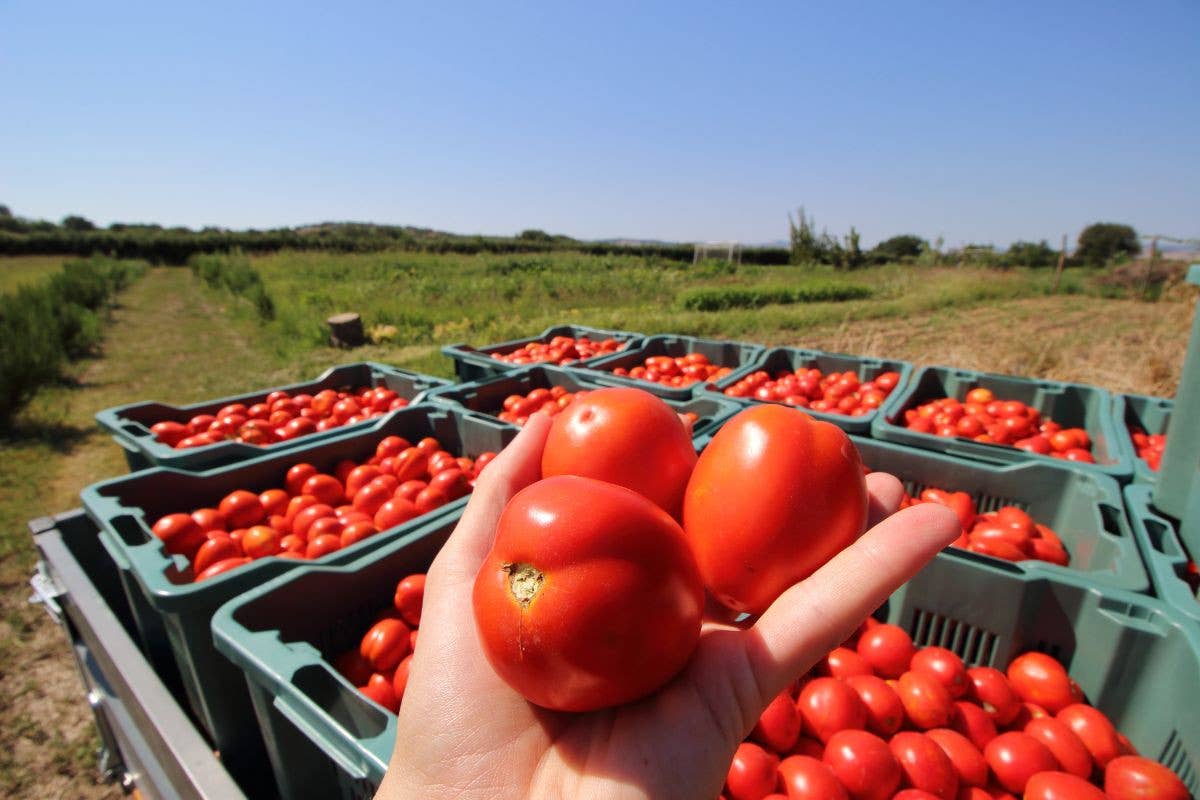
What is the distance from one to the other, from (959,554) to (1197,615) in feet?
1.86

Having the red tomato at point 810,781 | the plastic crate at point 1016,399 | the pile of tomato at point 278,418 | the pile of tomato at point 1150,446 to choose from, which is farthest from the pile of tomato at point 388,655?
the pile of tomato at point 1150,446

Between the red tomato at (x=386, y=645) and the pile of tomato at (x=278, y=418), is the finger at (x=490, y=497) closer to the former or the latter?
the red tomato at (x=386, y=645)

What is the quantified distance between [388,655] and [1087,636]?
2.22 m

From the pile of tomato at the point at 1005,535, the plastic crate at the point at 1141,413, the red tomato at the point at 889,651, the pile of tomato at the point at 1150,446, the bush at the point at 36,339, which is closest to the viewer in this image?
the red tomato at the point at 889,651

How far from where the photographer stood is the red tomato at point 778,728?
1.63 metres

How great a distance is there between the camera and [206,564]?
87.8 inches

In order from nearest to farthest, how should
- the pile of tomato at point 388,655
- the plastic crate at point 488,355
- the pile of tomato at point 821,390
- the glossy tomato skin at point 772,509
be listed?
the glossy tomato skin at point 772,509
the pile of tomato at point 388,655
the pile of tomato at point 821,390
the plastic crate at point 488,355

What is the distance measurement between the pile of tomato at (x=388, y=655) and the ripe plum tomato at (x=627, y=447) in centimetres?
86

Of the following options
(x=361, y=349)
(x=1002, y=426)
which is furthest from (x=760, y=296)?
(x=1002, y=426)

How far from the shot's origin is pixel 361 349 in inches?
412

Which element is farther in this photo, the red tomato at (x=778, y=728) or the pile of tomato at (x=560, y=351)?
the pile of tomato at (x=560, y=351)

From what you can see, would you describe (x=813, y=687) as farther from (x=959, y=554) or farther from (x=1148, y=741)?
(x=1148, y=741)

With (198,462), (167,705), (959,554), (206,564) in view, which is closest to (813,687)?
(959,554)

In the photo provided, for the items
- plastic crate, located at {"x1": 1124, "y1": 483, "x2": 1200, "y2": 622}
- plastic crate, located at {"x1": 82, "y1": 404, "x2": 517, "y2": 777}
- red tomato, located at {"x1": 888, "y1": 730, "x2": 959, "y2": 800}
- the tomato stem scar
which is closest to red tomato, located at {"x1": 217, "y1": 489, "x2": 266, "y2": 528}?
plastic crate, located at {"x1": 82, "y1": 404, "x2": 517, "y2": 777}
